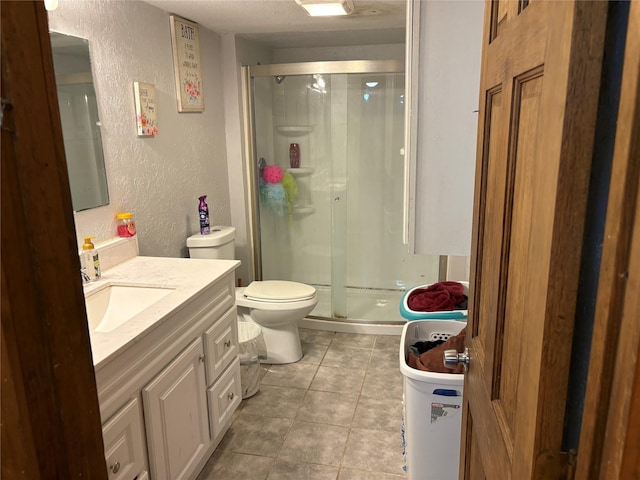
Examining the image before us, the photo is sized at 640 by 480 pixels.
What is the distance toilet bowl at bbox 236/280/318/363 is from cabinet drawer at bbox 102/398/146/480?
138 cm

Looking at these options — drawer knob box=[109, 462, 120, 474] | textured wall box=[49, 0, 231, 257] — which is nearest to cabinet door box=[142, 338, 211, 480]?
drawer knob box=[109, 462, 120, 474]

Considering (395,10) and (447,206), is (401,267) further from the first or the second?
(447,206)

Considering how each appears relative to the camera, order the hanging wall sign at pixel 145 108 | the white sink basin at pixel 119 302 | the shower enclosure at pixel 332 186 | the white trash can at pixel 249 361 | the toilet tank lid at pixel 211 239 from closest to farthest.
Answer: the white sink basin at pixel 119 302 → the hanging wall sign at pixel 145 108 → the white trash can at pixel 249 361 → the toilet tank lid at pixel 211 239 → the shower enclosure at pixel 332 186

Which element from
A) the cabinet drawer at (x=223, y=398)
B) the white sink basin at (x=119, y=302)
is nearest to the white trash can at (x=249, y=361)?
the cabinet drawer at (x=223, y=398)

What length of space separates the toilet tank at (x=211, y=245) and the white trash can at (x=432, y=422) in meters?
1.52

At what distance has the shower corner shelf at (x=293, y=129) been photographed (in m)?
3.64

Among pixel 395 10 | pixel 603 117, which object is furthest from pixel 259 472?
pixel 395 10

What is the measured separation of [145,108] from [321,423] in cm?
183

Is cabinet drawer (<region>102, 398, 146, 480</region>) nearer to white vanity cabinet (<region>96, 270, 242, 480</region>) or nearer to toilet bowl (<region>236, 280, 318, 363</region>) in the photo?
white vanity cabinet (<region>96, 270, 242, 480</region>)

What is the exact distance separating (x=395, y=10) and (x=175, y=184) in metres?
1.58

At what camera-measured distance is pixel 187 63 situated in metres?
2.79

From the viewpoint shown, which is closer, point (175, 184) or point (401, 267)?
point (175, 184)

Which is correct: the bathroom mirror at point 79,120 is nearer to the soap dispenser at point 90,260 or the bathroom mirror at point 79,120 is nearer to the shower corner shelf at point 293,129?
the soap dispenser at point 90,260

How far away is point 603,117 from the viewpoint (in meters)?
0.52
